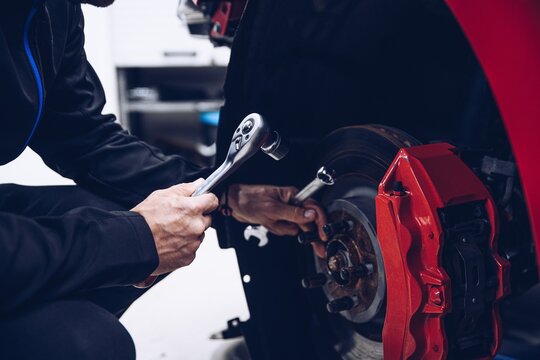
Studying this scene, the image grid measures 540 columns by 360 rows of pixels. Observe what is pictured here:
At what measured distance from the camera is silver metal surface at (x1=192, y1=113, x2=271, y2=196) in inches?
28.8

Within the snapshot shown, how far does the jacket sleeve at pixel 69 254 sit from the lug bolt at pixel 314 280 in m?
0.28

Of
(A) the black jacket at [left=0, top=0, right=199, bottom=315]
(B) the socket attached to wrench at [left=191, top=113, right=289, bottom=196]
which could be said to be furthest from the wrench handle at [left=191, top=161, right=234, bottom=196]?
(A) the black jacket at [left=0, top=0, right=199, bottom=315]

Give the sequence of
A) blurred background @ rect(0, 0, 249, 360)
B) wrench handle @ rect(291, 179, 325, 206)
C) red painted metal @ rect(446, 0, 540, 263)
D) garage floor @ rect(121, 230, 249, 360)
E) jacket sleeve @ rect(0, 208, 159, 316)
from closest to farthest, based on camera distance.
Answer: red painted metal @ rect(446, 0, 540, 263)
jacket sleeve @ rect(0, 208, 159, 316)
wrench handle @ rect(291, 179, 325, 206)
garage floor @ rect(121, 230, 249, 360)
blurred background @ rect(0, 0, 249, 360)

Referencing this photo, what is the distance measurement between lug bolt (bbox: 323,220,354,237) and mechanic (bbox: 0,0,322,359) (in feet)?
0.24

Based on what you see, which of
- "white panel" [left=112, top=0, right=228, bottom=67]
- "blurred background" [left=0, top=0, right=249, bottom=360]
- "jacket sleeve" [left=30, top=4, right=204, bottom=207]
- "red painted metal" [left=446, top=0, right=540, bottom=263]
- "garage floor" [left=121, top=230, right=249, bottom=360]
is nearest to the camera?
"red painted metal" [left=446, top=0, right=540, bottom=263]

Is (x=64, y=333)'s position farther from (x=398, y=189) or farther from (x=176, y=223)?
(x=398, y=189)

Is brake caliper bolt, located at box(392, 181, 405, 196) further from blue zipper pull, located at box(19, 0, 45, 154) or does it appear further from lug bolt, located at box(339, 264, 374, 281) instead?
blue zipper pull, located at box(19, 0, 45, 154)

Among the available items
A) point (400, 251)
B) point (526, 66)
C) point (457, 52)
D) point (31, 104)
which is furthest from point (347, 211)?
point (457, 52)

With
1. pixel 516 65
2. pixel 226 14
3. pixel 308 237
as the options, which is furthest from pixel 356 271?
pixel 226 14

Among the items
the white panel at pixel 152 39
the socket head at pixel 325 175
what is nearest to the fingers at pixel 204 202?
the socket head at pixel 325 175

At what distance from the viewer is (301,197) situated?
2.97 ft

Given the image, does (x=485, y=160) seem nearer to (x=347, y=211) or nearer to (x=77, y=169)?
(x=347, y=211)

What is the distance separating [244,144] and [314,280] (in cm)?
27

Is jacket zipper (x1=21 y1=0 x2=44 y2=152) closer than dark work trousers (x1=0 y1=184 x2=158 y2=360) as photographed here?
No
